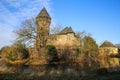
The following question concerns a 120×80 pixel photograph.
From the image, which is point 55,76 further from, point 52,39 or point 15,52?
point 52,39

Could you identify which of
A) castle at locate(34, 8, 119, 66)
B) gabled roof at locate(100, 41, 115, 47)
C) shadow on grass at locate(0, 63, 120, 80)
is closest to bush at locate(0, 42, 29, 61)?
castle at locate(34, 8, 119, 66)

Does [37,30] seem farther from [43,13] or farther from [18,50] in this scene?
[43,13]

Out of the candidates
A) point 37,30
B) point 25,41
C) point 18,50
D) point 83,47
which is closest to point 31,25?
point 37,30

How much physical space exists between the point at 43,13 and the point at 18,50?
956 inches

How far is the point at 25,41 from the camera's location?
44.0 metres

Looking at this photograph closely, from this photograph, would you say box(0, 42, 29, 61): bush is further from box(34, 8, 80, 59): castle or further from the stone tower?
the stone tower

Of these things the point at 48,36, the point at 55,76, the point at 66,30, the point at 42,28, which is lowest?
the point at 55,76

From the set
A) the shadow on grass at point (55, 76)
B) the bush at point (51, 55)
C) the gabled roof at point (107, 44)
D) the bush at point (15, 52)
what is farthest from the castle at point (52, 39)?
the gabled roof at point (107, 44)

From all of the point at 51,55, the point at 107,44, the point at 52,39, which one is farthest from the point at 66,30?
the point at 107,44

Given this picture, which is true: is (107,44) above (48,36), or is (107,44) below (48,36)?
below

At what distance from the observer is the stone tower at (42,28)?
4562 cm

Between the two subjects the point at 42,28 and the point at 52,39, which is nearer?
the point at 52,39

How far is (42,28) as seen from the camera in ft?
169

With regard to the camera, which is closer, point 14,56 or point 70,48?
point 14,56
